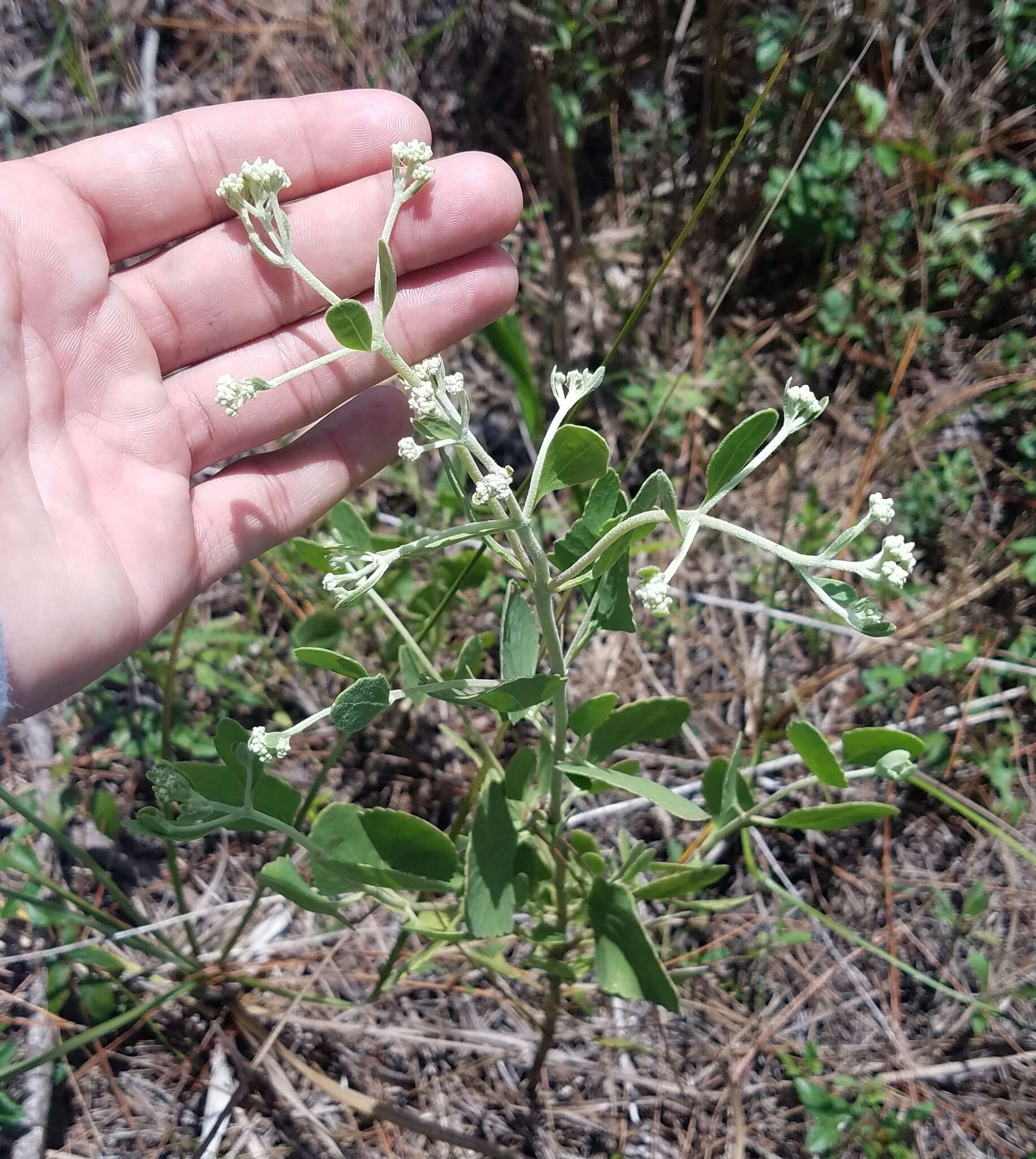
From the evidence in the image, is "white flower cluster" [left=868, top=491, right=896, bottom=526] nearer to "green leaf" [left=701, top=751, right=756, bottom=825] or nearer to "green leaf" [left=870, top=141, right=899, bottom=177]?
"green leaf" [left=701, top=751, right=756, bottom=825]

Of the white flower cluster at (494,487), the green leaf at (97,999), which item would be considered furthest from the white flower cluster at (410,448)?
the green leaf at (97,999)

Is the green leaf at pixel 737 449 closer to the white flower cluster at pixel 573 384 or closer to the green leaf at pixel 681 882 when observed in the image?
the white flower cluster at pixel 573 384

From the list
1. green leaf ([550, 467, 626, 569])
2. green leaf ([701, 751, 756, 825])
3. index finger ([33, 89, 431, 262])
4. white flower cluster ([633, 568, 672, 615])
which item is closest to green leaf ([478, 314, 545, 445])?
index finger ([33, 89, 431, 262])

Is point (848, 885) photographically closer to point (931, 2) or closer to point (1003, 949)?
point (1003, 949)

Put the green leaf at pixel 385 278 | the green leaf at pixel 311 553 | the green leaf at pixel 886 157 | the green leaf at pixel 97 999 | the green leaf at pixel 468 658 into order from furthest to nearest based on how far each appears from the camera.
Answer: the green leaf at pixel 886 157 < the green leaf at pixel 97 999 < the green leaf at pixel 311 553 < the green leaf at pixel 468 658 < the green leaf at pixel 385 278

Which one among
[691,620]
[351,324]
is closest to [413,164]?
[351,324]

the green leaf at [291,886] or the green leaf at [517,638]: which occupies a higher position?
the green leaf at [517,638]

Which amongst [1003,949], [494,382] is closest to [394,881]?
[1003,949]
